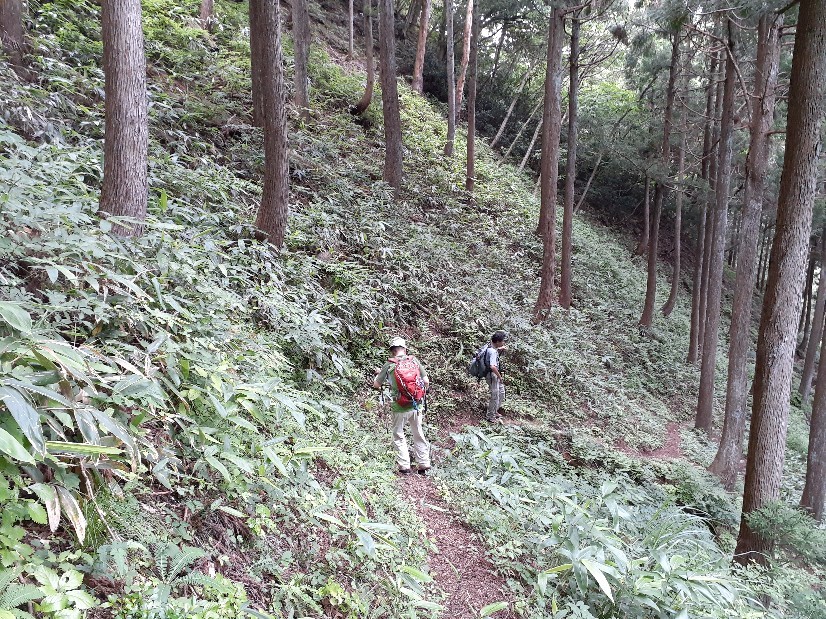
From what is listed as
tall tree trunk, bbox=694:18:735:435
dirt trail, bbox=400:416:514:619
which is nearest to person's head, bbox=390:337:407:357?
dirt trail, bbox=400:416:514:619

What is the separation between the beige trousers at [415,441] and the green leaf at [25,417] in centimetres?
418

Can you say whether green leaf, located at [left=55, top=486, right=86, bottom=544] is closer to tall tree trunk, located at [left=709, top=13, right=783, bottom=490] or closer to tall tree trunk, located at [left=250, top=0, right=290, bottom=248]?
tall tree trunk, located at [left=250, top=0, right=290, bottom=248]

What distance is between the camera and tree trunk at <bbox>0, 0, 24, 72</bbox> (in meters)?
7.10

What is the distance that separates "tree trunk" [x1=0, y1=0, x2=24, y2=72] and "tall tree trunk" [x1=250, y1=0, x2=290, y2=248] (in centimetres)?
337

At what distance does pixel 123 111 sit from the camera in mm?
4801

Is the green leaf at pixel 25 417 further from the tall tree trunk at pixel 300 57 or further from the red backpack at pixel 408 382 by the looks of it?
the tall tree trunk at pixel 300 57

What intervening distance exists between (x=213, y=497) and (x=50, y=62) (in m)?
7.86

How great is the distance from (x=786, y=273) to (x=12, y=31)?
11.1 m

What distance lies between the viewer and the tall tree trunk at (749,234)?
9.48m

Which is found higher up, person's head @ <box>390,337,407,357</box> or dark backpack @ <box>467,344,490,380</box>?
person's head @ <box>390,337,407,357</box>

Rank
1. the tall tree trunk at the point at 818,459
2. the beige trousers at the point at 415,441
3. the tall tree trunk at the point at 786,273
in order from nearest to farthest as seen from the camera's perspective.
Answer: the tall tree trunk at the point at 786,273 < the beige trousers at the point at 415,441 < the tall tree trunk at the point at 818,459

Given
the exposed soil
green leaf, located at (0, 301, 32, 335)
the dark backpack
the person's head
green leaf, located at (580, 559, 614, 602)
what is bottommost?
the exposed soil

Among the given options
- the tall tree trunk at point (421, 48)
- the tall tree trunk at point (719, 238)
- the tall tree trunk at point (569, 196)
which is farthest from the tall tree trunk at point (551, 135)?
the tall tree trunk at point (421, 48)

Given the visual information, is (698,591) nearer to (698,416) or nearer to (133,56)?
(133,56)
